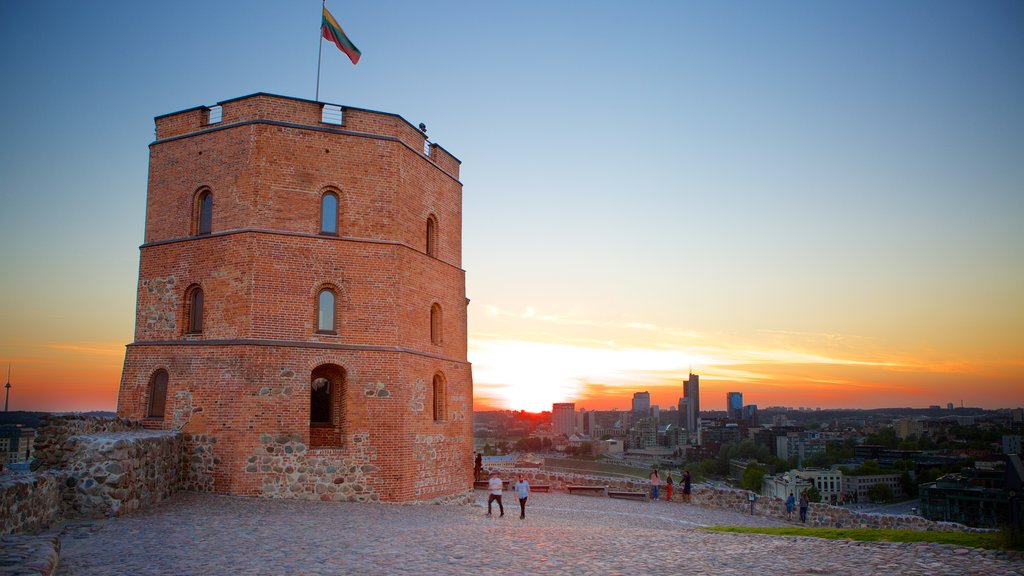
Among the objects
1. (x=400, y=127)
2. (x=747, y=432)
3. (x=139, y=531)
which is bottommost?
(x=747, y=432)

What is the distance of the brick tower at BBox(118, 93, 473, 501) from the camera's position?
1773 centimetres

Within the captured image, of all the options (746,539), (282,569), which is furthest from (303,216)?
(746,539)

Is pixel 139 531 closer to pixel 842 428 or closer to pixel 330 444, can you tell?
pixel 330 444

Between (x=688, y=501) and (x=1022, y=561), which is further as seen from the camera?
(x=688, y=501)

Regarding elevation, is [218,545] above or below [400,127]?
below

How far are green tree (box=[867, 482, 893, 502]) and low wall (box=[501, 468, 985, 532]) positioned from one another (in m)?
69.9

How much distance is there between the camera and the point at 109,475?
13.6 meters

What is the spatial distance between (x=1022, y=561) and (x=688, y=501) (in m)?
17.7

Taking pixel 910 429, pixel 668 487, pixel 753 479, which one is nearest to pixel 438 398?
pixel 668 487

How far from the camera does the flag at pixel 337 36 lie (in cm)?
2031

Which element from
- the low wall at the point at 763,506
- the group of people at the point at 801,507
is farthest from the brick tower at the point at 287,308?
the group of people at the point at 801,507

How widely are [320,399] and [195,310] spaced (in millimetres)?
4227

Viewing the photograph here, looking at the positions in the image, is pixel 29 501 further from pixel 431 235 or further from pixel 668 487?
pixel 668 487

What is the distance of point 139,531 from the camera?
12.1 metres
